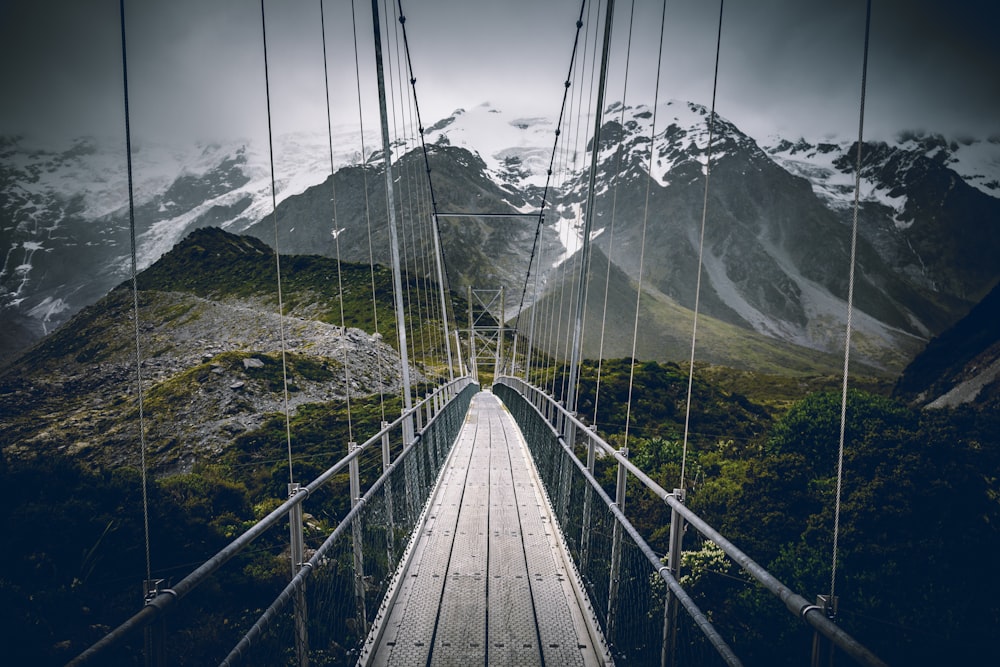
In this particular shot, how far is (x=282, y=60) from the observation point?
1100cm

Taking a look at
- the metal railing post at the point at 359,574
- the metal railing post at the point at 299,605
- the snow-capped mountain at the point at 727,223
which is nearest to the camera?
the metal railing post at the point at 299,605

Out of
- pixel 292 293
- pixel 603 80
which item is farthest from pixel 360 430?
pixel 292 293

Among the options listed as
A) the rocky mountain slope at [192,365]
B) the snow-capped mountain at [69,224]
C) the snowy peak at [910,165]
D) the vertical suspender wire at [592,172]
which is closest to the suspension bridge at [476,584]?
the vertical suspender wire at [592,172]

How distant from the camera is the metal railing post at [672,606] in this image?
6.79 ft

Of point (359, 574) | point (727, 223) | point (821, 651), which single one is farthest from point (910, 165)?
point (821, 651)

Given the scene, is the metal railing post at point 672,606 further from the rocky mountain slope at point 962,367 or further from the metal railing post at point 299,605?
the rocky mountain slope at point 962,367

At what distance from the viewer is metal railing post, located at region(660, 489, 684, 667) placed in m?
2.07

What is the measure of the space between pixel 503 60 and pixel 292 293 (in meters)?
41.3

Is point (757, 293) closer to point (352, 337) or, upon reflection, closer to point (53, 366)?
point (352, 337)

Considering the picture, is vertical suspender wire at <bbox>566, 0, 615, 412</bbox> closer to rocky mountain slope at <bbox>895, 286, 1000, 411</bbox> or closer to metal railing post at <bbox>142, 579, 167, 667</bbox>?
metal railing post at <bbox>142, 579, 167, 667</bbox>

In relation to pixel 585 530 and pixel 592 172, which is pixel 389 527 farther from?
pixel 592 172

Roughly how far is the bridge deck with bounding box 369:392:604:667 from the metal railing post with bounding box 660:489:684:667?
0.80m

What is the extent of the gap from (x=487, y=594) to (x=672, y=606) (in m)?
1.73

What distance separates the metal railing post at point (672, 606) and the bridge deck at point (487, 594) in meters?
0.80
